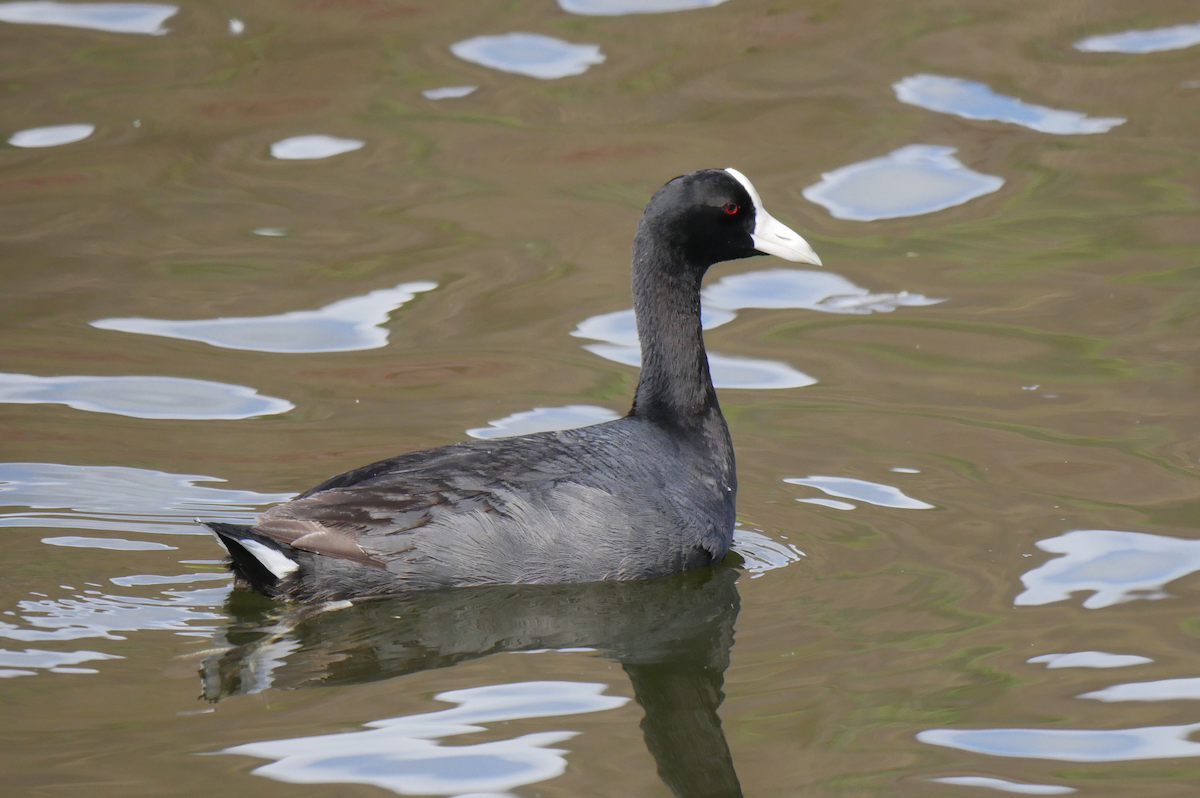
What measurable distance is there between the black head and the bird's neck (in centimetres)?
7

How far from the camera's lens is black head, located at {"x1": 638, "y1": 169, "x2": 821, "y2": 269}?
252 inches

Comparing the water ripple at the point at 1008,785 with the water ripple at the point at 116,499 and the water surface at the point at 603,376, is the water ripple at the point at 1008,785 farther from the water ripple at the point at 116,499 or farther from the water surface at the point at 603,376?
the water ripple at the point at 116,499

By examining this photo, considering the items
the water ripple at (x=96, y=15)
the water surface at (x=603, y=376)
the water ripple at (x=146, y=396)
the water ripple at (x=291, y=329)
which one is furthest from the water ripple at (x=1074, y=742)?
the water ripple at (x=96, y=15)

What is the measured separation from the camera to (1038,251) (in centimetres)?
954

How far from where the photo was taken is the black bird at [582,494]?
5.36m

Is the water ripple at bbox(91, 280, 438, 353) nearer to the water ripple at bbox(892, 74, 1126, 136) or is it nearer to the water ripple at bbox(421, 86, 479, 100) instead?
the water ripple at bbox(421, 86, 479, 100)

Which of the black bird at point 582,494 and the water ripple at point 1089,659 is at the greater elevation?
the black bird at point 582,494

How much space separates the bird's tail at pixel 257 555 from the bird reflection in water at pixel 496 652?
0.14 m

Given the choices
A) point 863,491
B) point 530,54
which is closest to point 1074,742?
point 863,491

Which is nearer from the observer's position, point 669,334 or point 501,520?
point 501,520

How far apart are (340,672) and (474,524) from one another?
749 millimetres

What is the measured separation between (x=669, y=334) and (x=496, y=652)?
1.83 meters

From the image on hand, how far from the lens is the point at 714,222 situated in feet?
21.1

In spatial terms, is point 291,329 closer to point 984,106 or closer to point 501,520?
point 501,520
